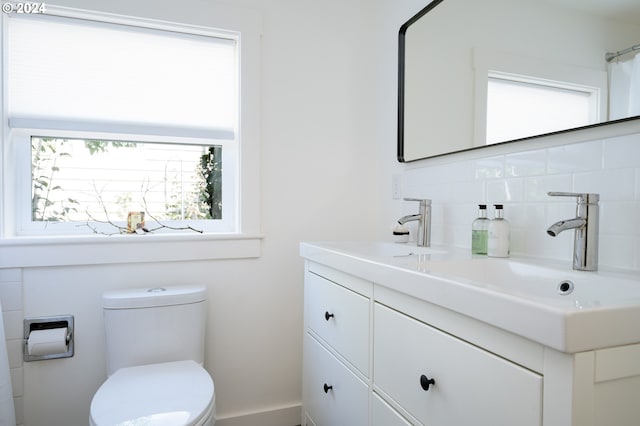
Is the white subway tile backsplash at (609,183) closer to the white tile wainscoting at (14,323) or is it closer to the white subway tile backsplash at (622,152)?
the white subway tile backsplash at (622,152)

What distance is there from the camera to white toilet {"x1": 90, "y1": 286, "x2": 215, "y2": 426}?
123 cm

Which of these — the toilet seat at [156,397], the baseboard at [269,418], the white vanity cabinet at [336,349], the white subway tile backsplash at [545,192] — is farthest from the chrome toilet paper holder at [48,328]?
the white subway tile backsplash at [545,192]

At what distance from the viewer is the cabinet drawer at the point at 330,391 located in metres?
1.23

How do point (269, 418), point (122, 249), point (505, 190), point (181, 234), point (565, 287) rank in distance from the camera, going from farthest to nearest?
point (269, 418), point (181, 234), point (122, 249), point (505, 190), point (565, 287)

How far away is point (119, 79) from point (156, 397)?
1350 mm

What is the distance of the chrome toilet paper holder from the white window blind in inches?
31.8

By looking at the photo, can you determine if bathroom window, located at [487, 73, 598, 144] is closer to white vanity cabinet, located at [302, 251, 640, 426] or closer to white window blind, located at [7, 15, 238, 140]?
white vanity cabinet, located at [302, 251, 640, 426]

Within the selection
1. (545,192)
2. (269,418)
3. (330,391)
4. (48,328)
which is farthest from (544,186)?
(48,328)

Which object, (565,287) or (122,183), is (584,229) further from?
(122,183)

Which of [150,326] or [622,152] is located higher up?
[622,152]

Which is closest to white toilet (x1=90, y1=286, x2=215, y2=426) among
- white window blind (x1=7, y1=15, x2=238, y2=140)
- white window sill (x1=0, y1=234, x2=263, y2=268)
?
white window sill (x1=0, y1=234, x2=263, y2=268)

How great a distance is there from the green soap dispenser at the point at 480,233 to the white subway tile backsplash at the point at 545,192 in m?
0.09

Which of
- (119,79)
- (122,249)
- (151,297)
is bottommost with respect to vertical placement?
(151,297)

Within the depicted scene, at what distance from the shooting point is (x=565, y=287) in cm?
95
